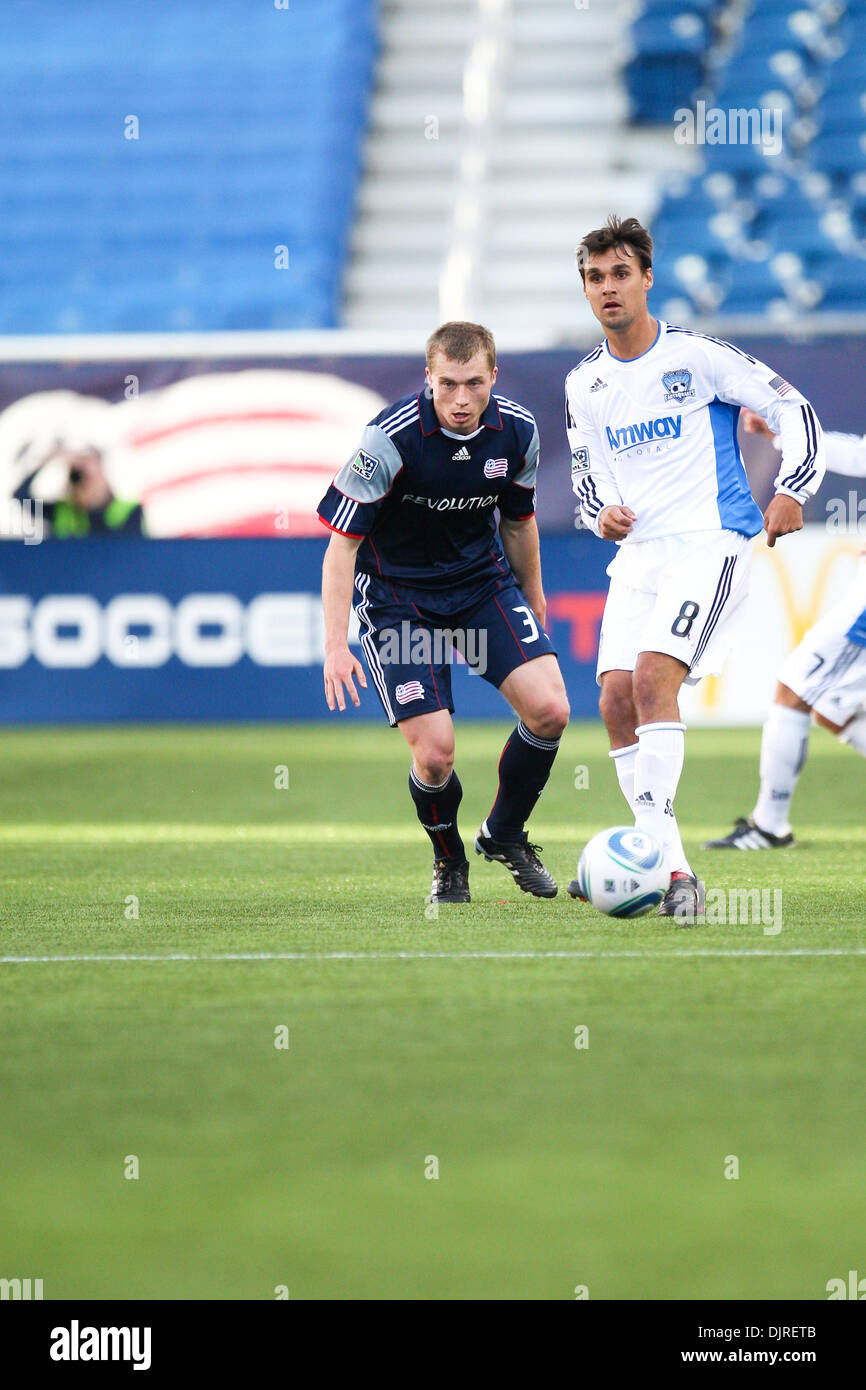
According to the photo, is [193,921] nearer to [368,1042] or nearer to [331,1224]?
[368,1042]

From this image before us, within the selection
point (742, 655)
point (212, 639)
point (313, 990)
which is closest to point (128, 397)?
point (212, 639)

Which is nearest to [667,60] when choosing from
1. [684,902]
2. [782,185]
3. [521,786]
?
[782,185]

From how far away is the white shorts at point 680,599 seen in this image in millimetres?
5570

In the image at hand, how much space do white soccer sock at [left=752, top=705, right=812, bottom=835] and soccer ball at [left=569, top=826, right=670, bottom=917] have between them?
7.04ft

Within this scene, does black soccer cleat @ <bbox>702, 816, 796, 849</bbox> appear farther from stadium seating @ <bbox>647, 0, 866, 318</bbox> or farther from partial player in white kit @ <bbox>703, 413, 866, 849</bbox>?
stadium seating @ <bbox>647, 0, 866, 318</bbox>

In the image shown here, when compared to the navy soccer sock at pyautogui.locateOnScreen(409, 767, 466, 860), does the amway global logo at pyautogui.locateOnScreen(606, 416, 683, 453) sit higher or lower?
higher

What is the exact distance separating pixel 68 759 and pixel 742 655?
4819 millimetres

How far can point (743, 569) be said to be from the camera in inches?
225

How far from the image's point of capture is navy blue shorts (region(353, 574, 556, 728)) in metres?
5.99

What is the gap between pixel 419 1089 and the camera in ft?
Answer: 11.7

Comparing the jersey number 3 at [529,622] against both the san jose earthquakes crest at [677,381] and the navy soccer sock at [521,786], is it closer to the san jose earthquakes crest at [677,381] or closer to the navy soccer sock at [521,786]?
the navy soccer sock at [521,786]
